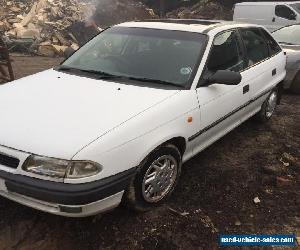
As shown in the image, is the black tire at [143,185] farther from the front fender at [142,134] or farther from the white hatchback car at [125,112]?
the front fender at [142,134]

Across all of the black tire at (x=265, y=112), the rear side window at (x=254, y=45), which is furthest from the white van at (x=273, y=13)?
the rear side window at (x=254, y=45)

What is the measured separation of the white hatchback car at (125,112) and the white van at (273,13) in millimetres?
10130

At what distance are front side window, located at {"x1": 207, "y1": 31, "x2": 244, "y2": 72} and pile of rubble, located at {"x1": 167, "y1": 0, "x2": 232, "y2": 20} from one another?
18.4 m

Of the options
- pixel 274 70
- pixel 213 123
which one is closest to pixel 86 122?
pixel 213 123

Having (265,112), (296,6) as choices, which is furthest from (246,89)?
(296,6)

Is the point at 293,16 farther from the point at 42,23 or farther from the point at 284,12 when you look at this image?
the point at 42,23

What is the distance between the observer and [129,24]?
4707 mm

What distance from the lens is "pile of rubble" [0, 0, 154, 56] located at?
14148 mm

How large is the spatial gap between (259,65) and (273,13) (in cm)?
1057

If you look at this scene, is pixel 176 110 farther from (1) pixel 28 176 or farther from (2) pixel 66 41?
(2) pixel 66 41

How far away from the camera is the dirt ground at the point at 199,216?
10.8 ft

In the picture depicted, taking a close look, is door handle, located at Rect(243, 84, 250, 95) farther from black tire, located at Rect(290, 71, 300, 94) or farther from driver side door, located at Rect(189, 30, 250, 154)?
black tire, located at Rect(290, 71, 300, 94)

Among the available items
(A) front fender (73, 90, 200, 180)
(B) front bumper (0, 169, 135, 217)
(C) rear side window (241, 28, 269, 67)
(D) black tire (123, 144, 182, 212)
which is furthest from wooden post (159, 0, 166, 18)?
(B) front bumper (0, 169, 135, 217)

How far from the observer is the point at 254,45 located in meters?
5.11
